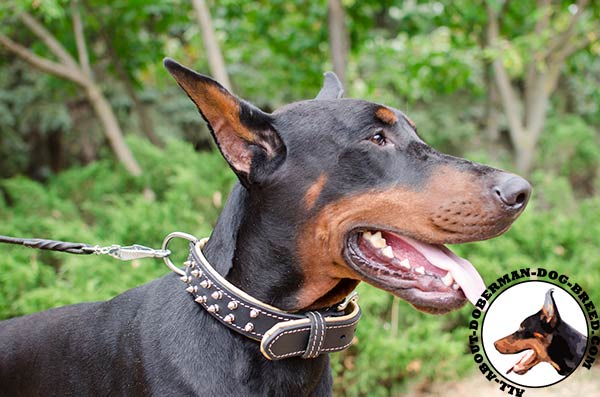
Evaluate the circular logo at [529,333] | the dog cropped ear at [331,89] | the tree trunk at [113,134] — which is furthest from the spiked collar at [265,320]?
the tree trunk at [113,134]

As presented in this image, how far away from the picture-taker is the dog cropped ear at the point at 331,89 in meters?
2.89

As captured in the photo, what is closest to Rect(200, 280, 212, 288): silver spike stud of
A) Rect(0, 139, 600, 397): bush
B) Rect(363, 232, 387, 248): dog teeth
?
Rect(363, 232, 387, 248): dog teeth

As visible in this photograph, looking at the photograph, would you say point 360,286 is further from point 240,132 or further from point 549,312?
point 240,132

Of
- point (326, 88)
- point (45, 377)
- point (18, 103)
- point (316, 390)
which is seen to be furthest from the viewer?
point (18, 103)

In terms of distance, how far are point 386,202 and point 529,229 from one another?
13.3 ft

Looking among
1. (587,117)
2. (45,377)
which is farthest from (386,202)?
(587,117)

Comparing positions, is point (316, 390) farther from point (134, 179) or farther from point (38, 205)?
point (134, 179)

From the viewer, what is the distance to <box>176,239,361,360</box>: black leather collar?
2188 millimetres

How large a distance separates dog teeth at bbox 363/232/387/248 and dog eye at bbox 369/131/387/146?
1.09 ft

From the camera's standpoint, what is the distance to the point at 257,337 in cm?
221

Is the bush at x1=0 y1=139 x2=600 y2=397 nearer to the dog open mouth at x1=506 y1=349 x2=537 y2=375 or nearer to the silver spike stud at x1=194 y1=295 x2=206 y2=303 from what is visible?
the dog open mouth at x1=506 y1=349 x2=537 y2=375

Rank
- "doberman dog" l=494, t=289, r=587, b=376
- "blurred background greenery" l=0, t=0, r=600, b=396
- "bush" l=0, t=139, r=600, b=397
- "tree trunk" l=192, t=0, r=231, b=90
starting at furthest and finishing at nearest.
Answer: "tree trunk" l=192, t=0, r=231, b=90 < "blurred background greenery" l=0, t=0, r=600, b=396 < "bush" l=0, t=139, r=600, b=397 < "doberman dog" l=494, t=289, r=587, b=376

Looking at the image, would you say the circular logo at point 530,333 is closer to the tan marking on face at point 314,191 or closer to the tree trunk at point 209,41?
the tan marking on face at point 314,191

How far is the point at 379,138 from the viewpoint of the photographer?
2.34 m
